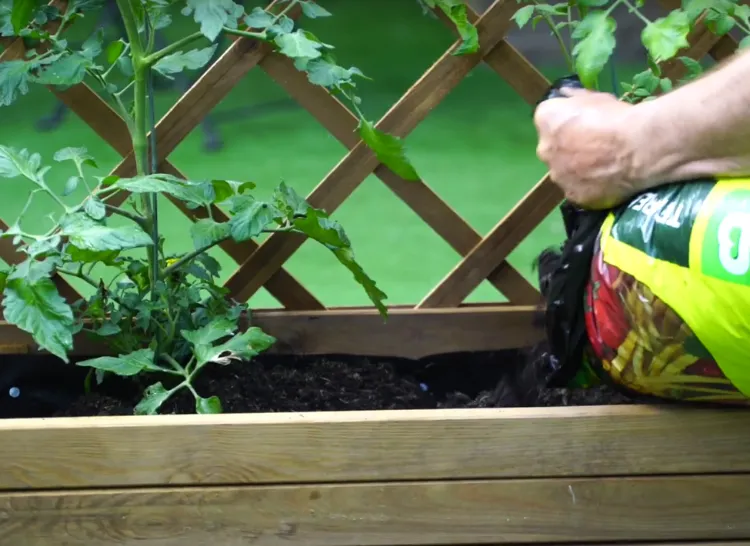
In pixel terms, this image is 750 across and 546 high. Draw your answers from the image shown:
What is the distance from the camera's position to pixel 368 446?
727 mm

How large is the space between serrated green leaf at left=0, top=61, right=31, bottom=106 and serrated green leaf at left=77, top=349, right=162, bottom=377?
0.96 feet

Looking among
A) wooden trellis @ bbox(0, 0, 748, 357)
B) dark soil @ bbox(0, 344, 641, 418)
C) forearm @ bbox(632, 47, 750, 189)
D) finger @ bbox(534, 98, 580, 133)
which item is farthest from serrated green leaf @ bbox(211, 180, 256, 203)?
forearm @ bbox(632, 47, 750, 189)

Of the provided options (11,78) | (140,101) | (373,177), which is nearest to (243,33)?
(140,101)

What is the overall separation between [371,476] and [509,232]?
504 mm

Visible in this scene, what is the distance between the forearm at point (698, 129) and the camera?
60cm

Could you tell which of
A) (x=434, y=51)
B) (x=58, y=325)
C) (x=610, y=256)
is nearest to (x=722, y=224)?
(x=610, y=256)

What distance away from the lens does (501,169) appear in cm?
196

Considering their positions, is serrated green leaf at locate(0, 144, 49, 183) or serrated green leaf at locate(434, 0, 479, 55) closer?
serrated green leaf at locate(0, 144, 49, 183)

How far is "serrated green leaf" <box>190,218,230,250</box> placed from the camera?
87cm

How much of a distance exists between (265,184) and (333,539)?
121cm

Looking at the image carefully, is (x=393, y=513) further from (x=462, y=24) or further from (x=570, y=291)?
A: (x=462, y=24)

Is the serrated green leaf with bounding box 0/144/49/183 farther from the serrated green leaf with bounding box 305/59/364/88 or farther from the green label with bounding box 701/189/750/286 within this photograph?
the green label with bounding box 701/189/750/286

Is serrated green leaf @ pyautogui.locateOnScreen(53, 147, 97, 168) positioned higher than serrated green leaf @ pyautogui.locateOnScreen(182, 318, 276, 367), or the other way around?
serrated green leaf @ pyautogui.locateOnScreen(53, 147, 97, 168)

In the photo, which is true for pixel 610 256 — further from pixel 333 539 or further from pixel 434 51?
pixel 434 51
